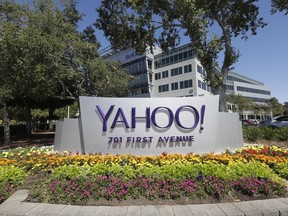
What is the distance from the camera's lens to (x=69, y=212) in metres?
4.19

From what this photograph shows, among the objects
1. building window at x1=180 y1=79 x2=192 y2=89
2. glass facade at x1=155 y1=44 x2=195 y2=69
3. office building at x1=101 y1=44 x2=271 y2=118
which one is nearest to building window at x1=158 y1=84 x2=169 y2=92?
office building at x1=101 y1=44 x2=271 y2=118

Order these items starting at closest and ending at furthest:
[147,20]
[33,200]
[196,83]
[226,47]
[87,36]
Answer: [33,200]
[226,47]
[147,20]
[87,36]
[196,83]

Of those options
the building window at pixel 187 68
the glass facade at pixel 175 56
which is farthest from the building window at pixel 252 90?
the building window at pixel 187 68

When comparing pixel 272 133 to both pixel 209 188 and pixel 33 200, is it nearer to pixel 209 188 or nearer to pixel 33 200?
pixel 209 188

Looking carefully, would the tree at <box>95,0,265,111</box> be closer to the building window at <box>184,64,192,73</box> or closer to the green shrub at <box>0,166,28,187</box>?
the green shrub at <box>0,166,28,187</box>

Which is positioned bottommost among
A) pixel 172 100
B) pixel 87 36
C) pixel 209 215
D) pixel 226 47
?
pixel 209 215

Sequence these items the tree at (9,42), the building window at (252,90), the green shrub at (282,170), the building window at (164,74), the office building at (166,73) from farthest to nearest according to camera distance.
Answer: the building window at (252,90) < the building window at (164,74) < the office building at (166,73) < the tree at (9,42) < the green shrub at (282,170)

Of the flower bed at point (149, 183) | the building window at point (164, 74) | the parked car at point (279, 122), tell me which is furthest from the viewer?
the building window at point (164, 74)

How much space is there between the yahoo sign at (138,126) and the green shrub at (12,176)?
8.27 feet

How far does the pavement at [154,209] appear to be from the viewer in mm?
4129

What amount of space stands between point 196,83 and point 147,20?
32.7 meters

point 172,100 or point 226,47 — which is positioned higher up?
point 226,47

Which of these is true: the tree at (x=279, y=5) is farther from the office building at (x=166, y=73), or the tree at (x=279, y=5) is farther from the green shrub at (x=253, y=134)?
the office building at (x=166, y=73)

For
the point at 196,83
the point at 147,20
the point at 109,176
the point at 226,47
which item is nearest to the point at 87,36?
the point at 147,20
